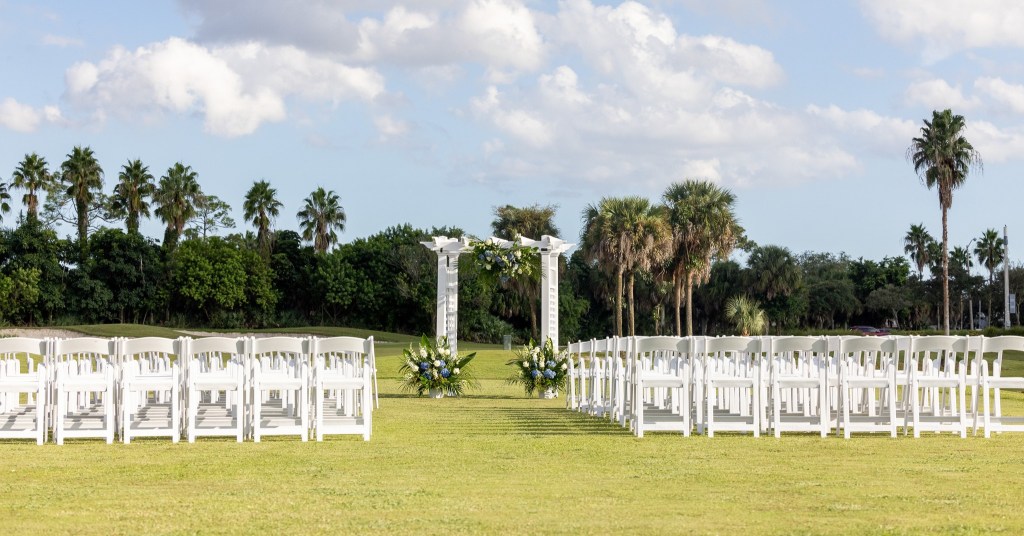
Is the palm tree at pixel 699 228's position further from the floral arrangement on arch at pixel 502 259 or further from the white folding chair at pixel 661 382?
the white folding chair at pixel 661 382

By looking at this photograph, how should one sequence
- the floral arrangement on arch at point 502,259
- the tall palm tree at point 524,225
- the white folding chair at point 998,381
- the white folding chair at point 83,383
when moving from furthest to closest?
the tall palm tree at point 524,225, the floral arrangement on arch at point 502,259, the white folding chair at point 998,381, the white folding chair at point 83,383

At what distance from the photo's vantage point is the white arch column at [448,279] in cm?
2248

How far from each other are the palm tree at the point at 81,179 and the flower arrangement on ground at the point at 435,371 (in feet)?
136

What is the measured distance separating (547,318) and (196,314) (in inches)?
1652

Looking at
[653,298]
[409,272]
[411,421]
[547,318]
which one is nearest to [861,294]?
[653,298]

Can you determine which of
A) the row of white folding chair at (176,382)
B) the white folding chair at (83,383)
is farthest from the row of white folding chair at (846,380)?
the white folding chair at (83,383)

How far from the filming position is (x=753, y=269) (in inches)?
2650

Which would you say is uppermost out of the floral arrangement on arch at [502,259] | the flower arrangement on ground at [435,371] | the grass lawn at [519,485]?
the floral arrangement on arch at [502,259]

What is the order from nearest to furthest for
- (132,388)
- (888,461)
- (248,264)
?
1. (888,461)
2. (132,388)
3. (248,264)

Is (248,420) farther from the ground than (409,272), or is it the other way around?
(409,272)

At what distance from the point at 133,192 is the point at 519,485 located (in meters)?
55.5

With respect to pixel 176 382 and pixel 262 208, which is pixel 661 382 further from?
pixel 262 208

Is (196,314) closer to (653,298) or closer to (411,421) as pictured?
(653,298)

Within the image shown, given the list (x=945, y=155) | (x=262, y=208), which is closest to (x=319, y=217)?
(x=262, y=208)
